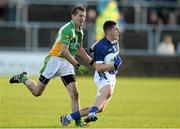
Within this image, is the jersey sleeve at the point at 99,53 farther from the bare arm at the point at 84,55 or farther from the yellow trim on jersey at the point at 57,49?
the yellow trim on jersey at the point at 57,49

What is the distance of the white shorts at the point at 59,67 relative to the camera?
17094 mm

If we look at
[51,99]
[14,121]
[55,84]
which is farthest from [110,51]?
[55,84]

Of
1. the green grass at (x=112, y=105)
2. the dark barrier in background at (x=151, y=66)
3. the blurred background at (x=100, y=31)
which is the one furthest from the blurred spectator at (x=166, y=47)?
the green grass at (x=112, y=105)

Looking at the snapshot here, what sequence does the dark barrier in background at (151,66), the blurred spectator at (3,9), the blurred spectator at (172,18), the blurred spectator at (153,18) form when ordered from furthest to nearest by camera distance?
the blurred spectator at (3,9), the blurred spectator at (172,18), the blurred spectator at (153,18), the dark barrier in background at (151,66)

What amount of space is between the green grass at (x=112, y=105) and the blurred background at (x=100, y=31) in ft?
7.43

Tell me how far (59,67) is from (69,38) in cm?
81

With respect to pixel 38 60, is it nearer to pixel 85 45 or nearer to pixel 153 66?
pixel 85 45

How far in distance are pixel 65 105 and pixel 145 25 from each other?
17562 millimetres

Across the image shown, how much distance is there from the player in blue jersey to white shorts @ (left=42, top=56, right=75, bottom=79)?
1.03m

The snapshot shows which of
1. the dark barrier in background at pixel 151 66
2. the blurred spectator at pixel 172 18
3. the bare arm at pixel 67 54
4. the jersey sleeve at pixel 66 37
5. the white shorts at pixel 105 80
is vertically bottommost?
the dark barrier in background at pixel 151 66

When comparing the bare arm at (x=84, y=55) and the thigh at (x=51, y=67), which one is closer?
the bare arm at (x=84, y=55)

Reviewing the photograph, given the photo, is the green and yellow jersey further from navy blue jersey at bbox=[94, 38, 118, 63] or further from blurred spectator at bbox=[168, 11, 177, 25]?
blurred spectator at bbox=[168, 11, 177, 25]

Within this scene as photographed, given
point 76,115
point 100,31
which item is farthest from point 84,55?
point 100,31

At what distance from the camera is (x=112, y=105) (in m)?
23.6
